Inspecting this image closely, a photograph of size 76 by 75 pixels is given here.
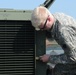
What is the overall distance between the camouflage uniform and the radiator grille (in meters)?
0.44

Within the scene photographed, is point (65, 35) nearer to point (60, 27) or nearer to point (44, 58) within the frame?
point (60, 27)

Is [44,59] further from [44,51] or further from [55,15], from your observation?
[55,15]

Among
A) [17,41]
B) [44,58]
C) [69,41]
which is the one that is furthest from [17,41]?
[69,41]

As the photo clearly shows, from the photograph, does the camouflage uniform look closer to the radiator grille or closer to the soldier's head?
the soldier's head

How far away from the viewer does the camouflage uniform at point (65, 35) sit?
6629mm

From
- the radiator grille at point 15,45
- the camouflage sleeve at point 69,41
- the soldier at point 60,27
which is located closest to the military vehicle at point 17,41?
the radiator grille at point 15,45

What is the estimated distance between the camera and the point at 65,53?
675 cm

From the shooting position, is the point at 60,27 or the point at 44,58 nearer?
the point at 60,27

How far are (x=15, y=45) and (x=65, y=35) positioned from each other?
84 cm

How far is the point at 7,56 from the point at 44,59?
0.54 m

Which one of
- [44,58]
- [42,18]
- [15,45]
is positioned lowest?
[44,58]

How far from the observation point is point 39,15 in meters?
6.64

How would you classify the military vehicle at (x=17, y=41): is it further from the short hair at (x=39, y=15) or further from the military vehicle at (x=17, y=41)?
the short hair at (x=39, y=15)

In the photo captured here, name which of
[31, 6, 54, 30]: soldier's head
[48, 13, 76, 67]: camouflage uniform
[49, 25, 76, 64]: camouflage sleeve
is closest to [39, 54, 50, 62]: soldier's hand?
[48, 13, 76, 67]: camouflage uniform
